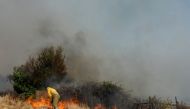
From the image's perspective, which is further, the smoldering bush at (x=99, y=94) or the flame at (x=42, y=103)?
the smoldering bush at (x=99, y=94)

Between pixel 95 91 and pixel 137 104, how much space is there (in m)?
4.52

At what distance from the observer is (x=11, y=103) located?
94.4 ft

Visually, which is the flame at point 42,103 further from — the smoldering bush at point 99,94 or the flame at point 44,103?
the smoldering bush at point 99,94

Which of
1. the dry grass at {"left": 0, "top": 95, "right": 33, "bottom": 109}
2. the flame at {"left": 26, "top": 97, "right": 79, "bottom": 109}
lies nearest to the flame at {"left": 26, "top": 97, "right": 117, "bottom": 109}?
the flame at {"left": 26, "top": 97, "right": 79, "bottom": 109}

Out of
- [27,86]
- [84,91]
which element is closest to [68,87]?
[84,91]

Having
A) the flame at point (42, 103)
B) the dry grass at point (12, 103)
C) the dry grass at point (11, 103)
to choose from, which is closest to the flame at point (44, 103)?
the flame at point (42, 103)

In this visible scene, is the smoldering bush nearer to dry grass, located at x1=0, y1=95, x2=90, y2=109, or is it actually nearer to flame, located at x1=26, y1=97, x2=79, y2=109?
flame, located at x1=26, y1=97, x2=79, y2=109

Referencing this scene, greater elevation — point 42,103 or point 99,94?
point 99,94

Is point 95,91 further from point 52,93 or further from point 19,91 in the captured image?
point 52,93

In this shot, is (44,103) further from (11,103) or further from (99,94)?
(99,94)

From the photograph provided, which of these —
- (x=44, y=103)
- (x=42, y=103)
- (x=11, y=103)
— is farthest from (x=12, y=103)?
(x=44, y=103)

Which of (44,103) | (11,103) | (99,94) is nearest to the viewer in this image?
(11,103)

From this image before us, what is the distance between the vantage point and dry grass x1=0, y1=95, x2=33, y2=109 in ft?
91.6

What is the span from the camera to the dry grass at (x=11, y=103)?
27.9m
